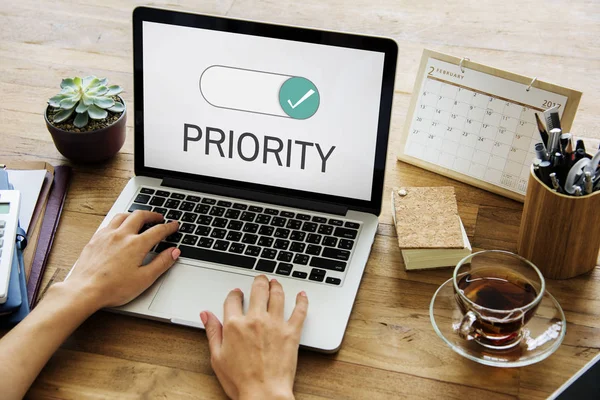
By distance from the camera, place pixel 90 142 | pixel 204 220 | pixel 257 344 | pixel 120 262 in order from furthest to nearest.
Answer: pixel 90 142 → pixel 204 220 → pixel 120 262 → pixel 257 344

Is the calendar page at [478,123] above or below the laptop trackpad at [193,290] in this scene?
above

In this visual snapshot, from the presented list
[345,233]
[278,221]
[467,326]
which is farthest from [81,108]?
[467,326]

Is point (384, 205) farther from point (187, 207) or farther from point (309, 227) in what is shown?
point (187, 207)

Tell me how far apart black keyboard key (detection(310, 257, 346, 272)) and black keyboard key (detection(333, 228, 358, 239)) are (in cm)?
6

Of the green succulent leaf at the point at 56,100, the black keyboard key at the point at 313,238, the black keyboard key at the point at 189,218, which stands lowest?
the black keyboard key at the point at 189,218

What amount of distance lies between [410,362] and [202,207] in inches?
16.6

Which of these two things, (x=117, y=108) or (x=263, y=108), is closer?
(x=263, y=108)

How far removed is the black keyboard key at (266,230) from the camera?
117cm

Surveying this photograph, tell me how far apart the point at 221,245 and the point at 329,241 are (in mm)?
167

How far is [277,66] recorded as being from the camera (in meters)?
1.17

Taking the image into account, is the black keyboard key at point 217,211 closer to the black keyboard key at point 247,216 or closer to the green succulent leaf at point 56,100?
the black keyboard key at point 247,216

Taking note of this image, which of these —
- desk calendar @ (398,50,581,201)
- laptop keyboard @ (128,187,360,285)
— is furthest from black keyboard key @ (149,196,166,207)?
desk calendar @ (398,50,581,201)

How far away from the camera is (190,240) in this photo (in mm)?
1169

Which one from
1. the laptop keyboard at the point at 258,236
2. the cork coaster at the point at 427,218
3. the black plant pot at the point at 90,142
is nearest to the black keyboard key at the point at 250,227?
the laptop keyboard at the point at 258,236
